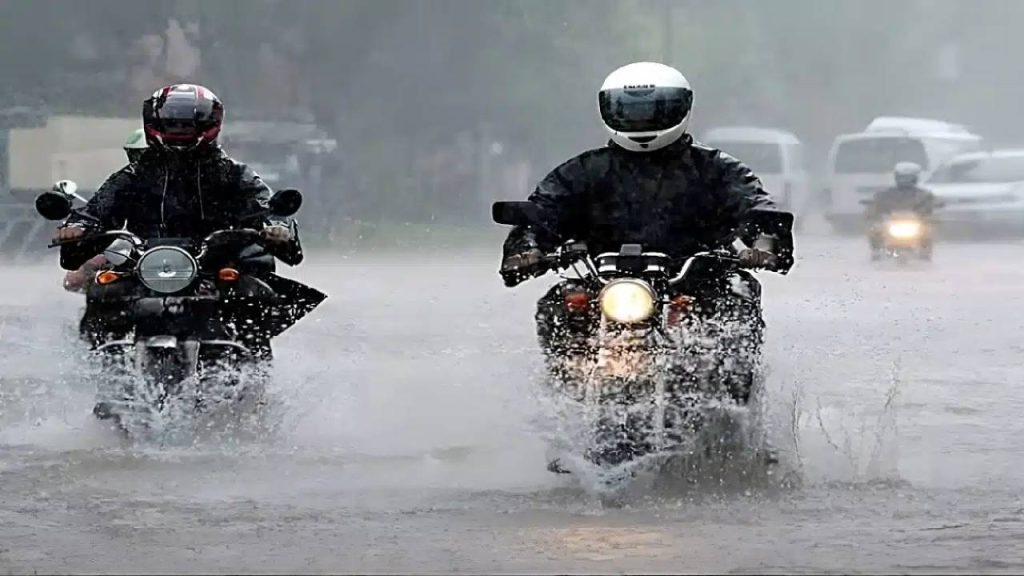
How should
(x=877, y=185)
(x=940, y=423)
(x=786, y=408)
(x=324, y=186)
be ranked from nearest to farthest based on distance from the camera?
(x=786, y=408)
(x=940, y=423)
(x=877, y=185)
(x=324, y=186)

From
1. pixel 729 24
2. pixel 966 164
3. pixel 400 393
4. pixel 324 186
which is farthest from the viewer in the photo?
pixel 729 24

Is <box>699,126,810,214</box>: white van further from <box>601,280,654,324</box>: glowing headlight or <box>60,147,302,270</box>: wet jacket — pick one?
<box>601,280,654,324</box>: glowing headlight

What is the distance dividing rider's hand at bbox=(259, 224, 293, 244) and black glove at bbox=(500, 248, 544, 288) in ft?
5.00

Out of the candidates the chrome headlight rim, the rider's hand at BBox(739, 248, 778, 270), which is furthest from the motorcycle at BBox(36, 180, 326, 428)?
the rider's hand at BBox(739, 248, 778, 270)

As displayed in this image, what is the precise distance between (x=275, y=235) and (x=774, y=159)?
83.0 ft

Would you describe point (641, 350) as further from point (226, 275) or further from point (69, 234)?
point (69, 234)

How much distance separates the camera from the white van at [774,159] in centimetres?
3369

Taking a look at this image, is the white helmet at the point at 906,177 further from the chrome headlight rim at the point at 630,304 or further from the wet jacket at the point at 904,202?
the chrome headlight rim at the point at 630,304

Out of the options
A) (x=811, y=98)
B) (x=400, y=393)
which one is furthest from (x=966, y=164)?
(x=400, y=393)

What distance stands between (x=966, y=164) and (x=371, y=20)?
11838mm

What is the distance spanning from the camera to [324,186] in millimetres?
34938

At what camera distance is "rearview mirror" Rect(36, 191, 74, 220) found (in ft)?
29.0

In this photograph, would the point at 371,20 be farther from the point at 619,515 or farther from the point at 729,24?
the point at 619,515

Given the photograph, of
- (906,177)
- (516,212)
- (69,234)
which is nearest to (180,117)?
(69,234)
